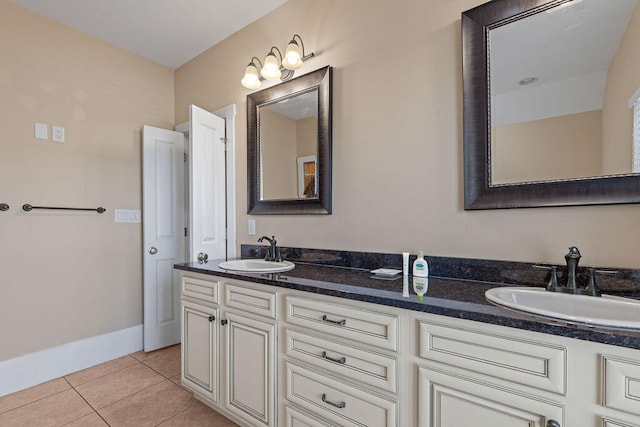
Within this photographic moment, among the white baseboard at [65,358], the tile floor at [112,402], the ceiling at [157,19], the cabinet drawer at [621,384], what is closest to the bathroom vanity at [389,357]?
the cabinet drawer at [621,384]

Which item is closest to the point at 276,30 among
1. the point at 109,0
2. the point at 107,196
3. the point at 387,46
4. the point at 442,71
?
the point at 387,46

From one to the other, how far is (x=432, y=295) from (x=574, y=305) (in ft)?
1.59

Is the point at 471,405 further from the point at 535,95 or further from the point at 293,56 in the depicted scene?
the point at 293,56

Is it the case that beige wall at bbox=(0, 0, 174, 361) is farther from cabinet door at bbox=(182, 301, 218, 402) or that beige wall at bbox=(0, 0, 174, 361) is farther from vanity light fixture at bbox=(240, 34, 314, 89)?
vanity light fixture at bbox=(240, 34, 314, 89)

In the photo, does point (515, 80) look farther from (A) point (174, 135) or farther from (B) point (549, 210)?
(A) point (174, 135)

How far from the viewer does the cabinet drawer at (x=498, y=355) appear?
823 mm

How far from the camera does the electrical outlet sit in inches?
92.6

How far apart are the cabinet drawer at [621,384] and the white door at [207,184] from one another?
7.19 ft

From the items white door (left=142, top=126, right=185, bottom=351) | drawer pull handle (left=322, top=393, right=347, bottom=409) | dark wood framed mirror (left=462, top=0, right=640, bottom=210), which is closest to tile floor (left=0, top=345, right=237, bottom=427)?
white door (left=142, top=126, right=185, bottom=351)

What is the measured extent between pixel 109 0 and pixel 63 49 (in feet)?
2.14

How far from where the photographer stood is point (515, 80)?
1365mm

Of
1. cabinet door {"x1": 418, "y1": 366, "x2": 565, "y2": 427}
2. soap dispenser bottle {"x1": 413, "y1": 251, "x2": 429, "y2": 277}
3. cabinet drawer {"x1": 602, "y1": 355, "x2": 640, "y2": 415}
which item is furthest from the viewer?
soap dispenser bottle {"x1": 413, "y1": 251, "x2": 429, "y2": 277}

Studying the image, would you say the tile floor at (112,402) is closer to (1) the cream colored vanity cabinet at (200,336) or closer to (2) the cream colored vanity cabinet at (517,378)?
(1) the cream colored vanity cabinet at (200,336)

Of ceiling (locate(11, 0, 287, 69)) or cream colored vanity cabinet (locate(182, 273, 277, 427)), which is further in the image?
ceiling (locate(11, 0, 287, 69))
